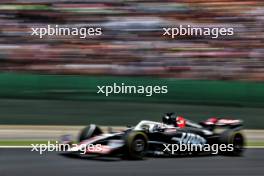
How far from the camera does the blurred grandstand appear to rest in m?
12.0

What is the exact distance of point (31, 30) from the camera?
12.7 metres

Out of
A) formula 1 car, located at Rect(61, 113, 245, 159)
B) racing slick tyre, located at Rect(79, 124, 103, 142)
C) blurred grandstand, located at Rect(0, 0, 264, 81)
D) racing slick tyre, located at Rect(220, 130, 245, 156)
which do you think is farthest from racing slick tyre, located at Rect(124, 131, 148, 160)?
blurred grandstand, located at Rect(0, 0, 264, 81)

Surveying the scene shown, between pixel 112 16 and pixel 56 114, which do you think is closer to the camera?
pixel 56 114

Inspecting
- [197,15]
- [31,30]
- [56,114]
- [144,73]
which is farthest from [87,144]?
[197,15]

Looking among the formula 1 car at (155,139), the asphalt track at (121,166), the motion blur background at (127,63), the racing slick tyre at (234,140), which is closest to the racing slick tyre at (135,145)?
the formula 1 car at (155,139)

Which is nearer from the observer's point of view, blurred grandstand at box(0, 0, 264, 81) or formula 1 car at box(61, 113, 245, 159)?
formula 1 car at box(61, 113, 245, 159)

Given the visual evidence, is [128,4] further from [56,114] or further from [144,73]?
[56,114]

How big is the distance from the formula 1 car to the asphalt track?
162 mm

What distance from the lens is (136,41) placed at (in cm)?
1259

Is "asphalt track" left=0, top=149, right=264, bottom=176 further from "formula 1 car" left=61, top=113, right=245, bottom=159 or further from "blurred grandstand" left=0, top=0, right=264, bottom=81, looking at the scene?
"blurred grandstand" left=0, top=0, right=264, bottom=81

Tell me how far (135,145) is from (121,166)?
1.98ft

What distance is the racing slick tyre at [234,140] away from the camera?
8.02 metres

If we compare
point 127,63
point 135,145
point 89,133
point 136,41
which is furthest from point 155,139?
point 136,41

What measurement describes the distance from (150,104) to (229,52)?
2279 millimetres
